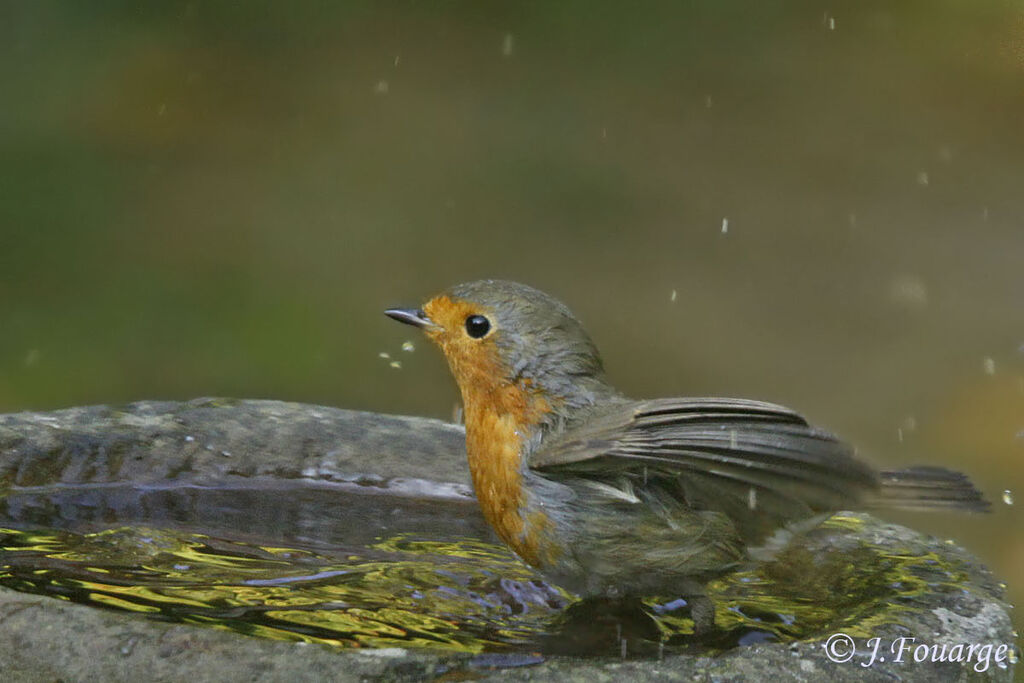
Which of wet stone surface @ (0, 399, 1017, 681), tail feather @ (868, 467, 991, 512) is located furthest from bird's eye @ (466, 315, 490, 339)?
tail feather @ (868, 467, 991, 512)

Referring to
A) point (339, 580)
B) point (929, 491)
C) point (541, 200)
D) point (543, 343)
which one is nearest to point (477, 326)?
point (543, 343)

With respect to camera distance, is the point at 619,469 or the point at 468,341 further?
the point at 468,341

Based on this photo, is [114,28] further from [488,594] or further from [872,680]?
[872,680]

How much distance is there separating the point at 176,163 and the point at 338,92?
130 cm

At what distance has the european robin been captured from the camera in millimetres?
2957

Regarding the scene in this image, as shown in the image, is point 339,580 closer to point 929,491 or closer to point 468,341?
point 468,341

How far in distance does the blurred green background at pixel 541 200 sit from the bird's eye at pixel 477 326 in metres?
3.66

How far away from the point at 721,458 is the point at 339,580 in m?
0.97

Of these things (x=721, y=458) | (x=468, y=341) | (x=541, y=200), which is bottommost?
(x=721, y=458)

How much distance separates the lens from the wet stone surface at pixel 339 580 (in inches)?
95.2

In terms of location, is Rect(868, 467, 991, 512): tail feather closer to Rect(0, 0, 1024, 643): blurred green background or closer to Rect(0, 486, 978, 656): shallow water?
Rect(0, 486, 978, 656): shallow water

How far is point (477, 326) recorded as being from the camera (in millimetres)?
3529

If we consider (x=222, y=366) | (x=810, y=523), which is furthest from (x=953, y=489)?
(x=222, y=366)

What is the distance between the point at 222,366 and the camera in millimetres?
7344
